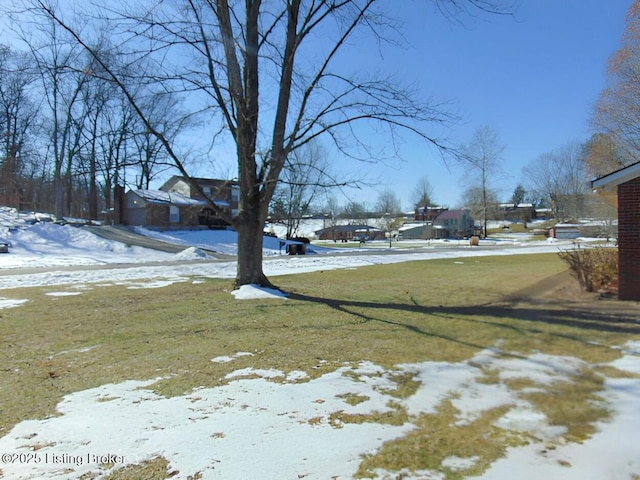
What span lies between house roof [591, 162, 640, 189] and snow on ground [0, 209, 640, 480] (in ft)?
18.2

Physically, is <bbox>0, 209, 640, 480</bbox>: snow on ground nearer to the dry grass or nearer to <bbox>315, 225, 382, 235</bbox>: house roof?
the dry grass

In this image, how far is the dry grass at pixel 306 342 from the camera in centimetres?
355

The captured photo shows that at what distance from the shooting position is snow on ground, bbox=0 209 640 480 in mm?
2816

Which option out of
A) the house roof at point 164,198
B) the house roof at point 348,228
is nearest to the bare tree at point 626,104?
the house roof at point 164,198

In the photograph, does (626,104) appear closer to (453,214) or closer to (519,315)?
(519,315)

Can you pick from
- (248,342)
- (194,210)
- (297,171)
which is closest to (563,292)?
(297,171)

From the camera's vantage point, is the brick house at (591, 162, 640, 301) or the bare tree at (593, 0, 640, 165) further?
the bare tree at (593, 0, 640, 165)

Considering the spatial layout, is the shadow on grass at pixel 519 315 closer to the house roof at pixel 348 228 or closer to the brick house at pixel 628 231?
the brick house at pixel 628 231

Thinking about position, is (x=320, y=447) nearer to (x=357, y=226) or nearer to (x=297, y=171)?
(x=297, y=171)

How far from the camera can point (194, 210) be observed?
48656 mm

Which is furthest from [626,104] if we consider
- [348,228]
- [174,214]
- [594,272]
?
[348,228]

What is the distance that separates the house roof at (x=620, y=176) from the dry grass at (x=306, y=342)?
3171mm

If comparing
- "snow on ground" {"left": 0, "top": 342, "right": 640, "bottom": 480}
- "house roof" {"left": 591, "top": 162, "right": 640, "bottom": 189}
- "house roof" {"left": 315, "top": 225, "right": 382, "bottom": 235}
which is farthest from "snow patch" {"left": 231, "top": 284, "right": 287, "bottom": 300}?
"house roof" {"left": 315, "top": 225, "right": 382, "bottom": 235}

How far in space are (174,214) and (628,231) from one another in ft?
145
